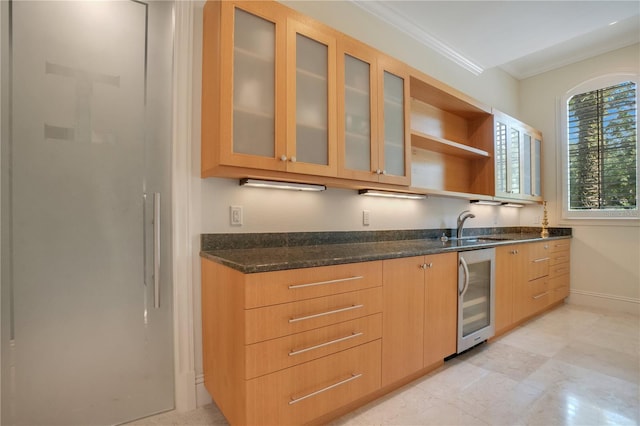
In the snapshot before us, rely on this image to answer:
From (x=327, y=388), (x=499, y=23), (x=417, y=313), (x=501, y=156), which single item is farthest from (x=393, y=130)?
(x=501, y=156)

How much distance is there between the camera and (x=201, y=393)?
68.8 inches

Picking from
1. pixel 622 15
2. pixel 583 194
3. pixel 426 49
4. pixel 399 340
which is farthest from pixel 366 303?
pixel 583 194

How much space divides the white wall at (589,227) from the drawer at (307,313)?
3594mm

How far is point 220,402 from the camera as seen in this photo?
1.54 metres

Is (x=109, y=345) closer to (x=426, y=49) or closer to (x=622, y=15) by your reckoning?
(x=426, y=49)

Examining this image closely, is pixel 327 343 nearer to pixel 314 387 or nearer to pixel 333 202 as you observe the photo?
pixel 314 387

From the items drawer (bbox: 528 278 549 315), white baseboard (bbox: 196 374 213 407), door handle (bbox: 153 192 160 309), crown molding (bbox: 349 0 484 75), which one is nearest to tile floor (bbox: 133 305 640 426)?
white baseboard (bbox: 196 374 213 407)

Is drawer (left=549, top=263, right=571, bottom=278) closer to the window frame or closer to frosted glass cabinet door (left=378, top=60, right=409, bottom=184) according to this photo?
the window frame

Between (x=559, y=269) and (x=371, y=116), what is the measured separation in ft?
10.7

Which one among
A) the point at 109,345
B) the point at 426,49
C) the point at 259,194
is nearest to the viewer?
the point at 109,345

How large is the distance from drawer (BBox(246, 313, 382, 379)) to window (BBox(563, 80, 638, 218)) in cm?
366

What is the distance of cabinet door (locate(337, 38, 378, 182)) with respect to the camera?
74.5 inches

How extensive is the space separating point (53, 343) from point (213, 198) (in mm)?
1023

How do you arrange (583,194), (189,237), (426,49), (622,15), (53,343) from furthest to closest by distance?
(583,194)
(426,49)
(622,15)
(189,237)
(53,343)
